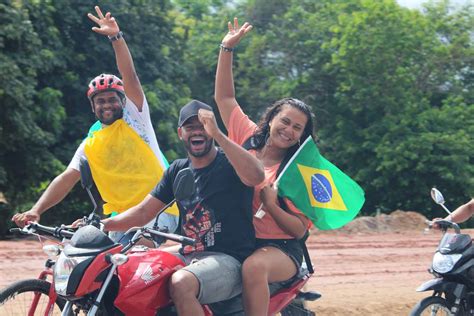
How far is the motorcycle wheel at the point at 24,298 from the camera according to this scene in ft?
17.6

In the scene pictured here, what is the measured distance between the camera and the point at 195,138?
5.14 m

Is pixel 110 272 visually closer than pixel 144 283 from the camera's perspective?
Yes

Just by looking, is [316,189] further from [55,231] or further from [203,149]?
[55,231]

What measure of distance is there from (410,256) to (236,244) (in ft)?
39.9

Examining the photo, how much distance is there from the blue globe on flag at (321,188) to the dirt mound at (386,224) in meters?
15.6

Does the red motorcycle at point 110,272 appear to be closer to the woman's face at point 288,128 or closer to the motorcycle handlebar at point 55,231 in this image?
the motorcycle handlebar at point 55,231

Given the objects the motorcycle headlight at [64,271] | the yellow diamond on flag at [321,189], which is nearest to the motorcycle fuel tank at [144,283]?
the motorcycle headlight at [64,271]

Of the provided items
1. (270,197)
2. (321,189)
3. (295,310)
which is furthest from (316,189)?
(295,310)

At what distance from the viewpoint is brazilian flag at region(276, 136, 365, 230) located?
5684mm

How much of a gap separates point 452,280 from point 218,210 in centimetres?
294

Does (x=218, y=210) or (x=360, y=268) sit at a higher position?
(x=218, y=210)

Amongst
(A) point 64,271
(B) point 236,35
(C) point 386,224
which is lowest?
(C) point 386,224

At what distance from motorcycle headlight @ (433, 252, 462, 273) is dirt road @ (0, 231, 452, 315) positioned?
206 centimetres

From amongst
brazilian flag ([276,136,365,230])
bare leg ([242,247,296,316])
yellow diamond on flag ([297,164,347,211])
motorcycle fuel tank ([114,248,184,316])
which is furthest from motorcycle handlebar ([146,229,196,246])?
yellow diamond on flag ([297,164,347,211])
